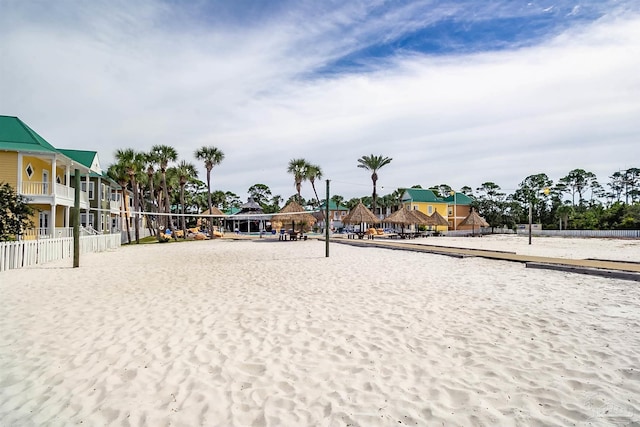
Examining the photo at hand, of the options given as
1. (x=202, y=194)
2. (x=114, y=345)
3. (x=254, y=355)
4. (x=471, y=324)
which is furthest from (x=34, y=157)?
(x=202, y=194)

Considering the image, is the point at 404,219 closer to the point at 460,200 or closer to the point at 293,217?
the point at 293,217

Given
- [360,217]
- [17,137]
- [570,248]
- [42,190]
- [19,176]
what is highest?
[17,137]

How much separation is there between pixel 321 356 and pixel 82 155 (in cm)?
2711

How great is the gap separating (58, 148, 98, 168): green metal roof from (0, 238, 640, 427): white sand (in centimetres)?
1972

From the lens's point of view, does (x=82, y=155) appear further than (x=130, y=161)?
No

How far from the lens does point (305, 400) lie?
3.01m

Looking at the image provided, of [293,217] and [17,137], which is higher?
[17,137]

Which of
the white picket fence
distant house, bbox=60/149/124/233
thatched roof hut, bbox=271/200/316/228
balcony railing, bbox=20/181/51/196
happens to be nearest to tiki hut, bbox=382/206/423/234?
thatched roof hut, bbox=271/200/316/228

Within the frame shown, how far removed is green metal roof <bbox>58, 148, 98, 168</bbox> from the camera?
24.4 metres

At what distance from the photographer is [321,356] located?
3.95 metres

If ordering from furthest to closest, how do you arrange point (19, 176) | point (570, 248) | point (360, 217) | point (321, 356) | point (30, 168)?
point (360, 217), point (570, 248), point (30, 168), point (19, 176), point (321, 356)

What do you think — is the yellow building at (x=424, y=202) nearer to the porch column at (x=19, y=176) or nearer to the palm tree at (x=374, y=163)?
the palm tree at (x=374, y=163)

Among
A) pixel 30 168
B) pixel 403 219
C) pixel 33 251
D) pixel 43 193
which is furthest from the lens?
pixel 403 219

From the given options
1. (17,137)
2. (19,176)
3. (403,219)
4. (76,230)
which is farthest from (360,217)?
(17,137)
